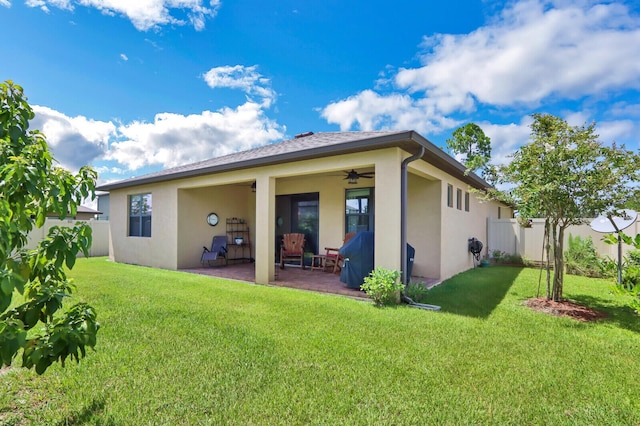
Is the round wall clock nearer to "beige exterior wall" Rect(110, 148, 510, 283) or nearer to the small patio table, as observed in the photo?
"beige exterior wall" Rect(110, 148, 510, 283)

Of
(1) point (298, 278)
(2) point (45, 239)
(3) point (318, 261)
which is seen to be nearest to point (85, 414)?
(2) point (45, 239)

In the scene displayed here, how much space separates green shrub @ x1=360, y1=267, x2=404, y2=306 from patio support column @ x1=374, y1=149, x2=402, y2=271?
23 cm

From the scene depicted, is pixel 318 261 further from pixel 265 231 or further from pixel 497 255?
pixel 497 255

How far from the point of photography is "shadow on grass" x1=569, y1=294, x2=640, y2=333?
14.7 feet

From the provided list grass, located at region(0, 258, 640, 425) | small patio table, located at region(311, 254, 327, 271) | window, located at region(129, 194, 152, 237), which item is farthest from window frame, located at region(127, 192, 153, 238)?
grass, located at region(0, 258, 640, 425)

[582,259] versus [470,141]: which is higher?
[470,141]

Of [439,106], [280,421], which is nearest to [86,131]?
[280,421]

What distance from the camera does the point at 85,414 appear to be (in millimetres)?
2229

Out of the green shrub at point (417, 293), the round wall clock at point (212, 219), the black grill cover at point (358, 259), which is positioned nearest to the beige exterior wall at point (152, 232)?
the round wall clock at point (212, 219)

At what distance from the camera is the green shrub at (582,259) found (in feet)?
28.5

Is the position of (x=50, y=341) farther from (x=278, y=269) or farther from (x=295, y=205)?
(x=295, y=205)

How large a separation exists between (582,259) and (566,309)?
546 centimetres

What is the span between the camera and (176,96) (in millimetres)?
10234

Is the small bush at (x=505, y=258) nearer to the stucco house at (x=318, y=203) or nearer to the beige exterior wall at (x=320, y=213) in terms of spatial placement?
the beige exterior wall at (x=320, y=213)
